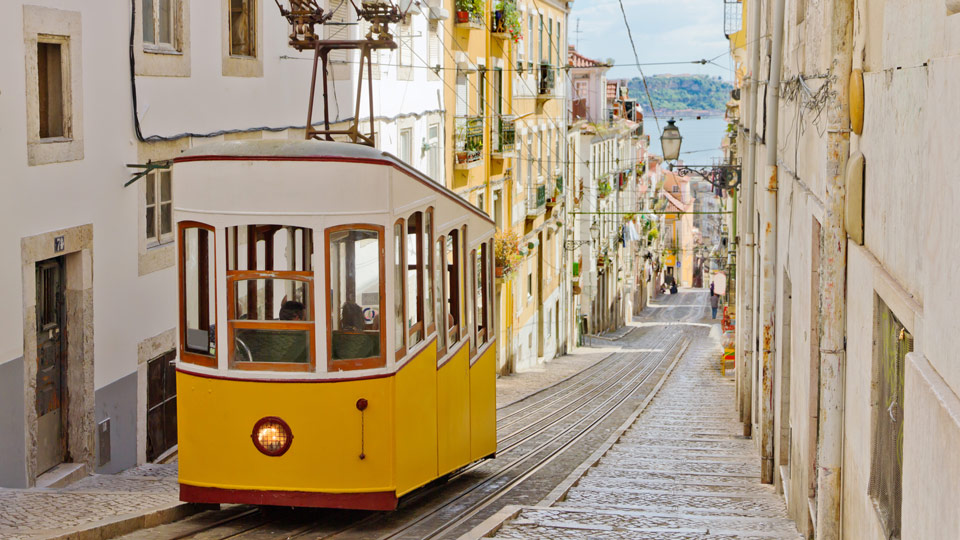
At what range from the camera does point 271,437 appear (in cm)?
819

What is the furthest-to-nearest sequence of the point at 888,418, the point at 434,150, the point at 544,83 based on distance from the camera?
the point at 544,83, the point at 434,150, the point at 888,418

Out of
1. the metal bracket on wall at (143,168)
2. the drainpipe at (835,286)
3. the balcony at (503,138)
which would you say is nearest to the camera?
the drainpipe at (835,286)

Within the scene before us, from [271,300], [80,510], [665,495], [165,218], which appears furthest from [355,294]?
[165,218]

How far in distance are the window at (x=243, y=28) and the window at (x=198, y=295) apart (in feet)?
22.9

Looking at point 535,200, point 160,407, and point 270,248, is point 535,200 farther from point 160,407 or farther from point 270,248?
point 270,248

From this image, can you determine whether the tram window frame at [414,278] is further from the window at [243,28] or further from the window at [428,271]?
the window at [243,28]

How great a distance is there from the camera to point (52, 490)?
9062mm

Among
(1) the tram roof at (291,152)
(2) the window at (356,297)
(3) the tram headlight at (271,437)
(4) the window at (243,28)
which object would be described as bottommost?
(3) the tram headlight at (271,437)

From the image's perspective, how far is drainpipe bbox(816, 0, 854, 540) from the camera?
6453mm

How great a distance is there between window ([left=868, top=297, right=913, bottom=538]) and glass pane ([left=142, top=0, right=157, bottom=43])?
29.3 ft

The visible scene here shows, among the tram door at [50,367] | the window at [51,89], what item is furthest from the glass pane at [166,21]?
the tram door at [50,367]

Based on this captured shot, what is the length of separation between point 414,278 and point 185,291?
1.66 meters

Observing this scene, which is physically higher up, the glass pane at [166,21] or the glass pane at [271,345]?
the glass pane at [166,21]

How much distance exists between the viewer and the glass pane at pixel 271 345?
26.7 ft
